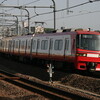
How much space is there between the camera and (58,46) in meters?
20.2

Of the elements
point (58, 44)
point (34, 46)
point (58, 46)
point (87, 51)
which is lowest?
point (34, 46)

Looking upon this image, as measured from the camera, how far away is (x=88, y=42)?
18.0 metres

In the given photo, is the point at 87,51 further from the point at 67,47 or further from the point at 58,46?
the point at 58,46

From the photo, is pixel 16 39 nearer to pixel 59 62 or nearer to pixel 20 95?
pixel 59 62

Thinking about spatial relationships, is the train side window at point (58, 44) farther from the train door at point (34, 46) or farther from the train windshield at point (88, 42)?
the train door at point (34, 46)

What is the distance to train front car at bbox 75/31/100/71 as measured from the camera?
17375 mm

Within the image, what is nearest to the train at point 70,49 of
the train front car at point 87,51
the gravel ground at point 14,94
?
the train front car at point 87,51

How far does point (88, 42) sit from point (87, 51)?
0.66 meters

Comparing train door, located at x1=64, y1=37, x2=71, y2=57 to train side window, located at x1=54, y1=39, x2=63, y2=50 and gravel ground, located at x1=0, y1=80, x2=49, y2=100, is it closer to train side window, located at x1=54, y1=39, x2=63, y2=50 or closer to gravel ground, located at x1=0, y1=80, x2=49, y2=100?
train side window, located at x1=54, y1=39, x2=63, y2=50

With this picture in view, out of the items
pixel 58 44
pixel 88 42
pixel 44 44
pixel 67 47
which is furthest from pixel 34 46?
pixel 88 42

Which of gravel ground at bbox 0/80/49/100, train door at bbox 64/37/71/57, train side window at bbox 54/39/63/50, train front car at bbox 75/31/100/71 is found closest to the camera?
gravel ground at bbox 0/80/49/100

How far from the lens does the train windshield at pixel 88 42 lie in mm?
17641

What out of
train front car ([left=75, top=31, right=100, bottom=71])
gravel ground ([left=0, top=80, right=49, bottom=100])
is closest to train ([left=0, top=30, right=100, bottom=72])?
train front car ([left=75, top=31, right=100, bottom=71])

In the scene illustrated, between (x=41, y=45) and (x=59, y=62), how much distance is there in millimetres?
3951
